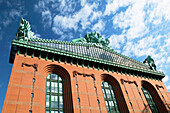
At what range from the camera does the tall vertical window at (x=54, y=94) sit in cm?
2106

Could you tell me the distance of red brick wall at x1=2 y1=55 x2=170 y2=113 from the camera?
18719 mm

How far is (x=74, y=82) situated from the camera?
2450 cm

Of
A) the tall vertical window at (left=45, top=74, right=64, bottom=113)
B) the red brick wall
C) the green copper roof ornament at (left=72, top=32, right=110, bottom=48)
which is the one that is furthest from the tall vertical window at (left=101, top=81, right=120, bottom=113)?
the green copper roof ornament at (left=72, top=32, right=110, bottom=48)

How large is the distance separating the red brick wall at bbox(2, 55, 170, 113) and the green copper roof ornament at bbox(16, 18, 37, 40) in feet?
13.4

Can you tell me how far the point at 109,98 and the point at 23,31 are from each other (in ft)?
66.1

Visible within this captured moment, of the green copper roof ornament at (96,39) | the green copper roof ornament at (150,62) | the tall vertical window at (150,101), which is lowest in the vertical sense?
the tall vertical window at (150,101)

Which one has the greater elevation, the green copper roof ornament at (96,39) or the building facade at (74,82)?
the green copper roof ornament at (96,39)

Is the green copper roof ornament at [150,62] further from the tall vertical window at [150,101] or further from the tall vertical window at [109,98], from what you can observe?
the tall vertical window at [109,98]

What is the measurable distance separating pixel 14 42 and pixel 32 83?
7.41 meters

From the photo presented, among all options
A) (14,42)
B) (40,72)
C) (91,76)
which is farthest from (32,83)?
(91,76)

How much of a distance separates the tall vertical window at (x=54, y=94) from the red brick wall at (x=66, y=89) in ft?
2.30

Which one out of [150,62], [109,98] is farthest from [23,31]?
[150,62]

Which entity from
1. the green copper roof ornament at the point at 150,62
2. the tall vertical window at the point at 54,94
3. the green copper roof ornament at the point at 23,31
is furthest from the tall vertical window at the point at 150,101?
the green copper roof ornament at the point at 23,31

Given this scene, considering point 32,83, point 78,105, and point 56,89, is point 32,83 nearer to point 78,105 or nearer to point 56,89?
point 56,89
